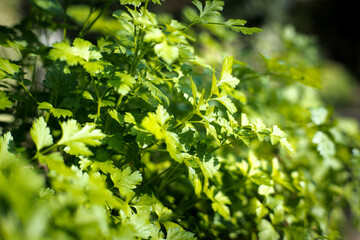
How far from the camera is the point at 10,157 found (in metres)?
0.63

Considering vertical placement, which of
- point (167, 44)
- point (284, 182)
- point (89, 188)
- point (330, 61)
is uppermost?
point (167, 44)

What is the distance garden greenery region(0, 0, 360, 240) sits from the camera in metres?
0.54

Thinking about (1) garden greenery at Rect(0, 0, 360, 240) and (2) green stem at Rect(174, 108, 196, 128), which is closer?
(1) garden greenery at Rect(0, 0, 360, 240)

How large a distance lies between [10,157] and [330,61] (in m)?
10.6

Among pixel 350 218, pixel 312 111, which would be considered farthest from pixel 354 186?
pixel 350 218

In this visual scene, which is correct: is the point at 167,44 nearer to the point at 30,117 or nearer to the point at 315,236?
the point at 30,117

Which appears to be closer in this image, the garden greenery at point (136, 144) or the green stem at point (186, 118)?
the garden greenery at point (136, 144)

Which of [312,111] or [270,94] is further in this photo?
[270,94]

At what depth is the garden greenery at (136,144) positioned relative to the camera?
537 millimetres

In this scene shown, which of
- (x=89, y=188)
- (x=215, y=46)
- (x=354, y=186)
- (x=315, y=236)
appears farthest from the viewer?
(x=215, y=46)

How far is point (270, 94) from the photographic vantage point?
79.7 inches

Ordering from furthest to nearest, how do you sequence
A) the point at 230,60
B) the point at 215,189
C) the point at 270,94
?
the point at 270,94 → the point at 215,189 → the point at 230,60

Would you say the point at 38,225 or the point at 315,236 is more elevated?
the point at 38,225

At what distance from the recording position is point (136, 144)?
0.86m
